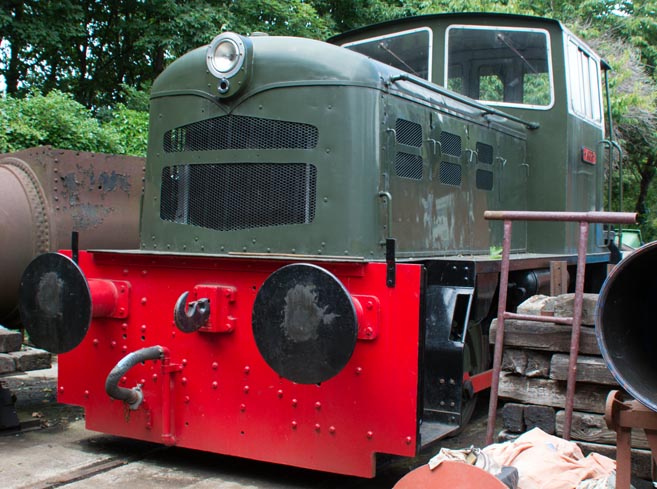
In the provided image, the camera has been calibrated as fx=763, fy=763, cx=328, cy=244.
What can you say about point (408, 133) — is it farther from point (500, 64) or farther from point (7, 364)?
point (7, 364)

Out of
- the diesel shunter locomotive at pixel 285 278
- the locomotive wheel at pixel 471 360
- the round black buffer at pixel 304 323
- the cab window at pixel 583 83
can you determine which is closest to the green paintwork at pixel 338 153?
the diesel shunter locomotive at pixel 285 278

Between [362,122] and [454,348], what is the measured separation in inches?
52.6

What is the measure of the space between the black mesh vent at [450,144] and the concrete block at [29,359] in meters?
2.92

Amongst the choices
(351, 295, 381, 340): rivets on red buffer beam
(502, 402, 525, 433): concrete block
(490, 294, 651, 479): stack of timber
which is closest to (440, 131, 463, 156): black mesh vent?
(490, 294, 651, 479): stack of timber

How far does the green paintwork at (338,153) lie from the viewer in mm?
4203

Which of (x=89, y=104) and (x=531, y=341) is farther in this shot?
(x=89, y=104)

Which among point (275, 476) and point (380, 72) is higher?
point (380, 72)

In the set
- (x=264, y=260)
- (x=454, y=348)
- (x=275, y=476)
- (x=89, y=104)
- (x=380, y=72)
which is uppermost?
(x=89, y=104)

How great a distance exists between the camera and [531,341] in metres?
3.90

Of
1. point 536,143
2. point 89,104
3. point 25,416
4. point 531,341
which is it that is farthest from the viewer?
point 89,104

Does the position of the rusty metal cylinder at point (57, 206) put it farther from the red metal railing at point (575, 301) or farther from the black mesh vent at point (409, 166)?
the red metal railing at point (575, 301)

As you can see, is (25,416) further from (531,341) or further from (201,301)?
(531,341)

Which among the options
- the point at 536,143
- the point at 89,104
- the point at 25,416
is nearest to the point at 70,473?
the point at 25,416

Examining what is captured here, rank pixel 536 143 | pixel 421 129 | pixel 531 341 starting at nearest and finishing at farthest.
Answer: pixel 531 341 → pixel 421 129 → pixel 536 143
